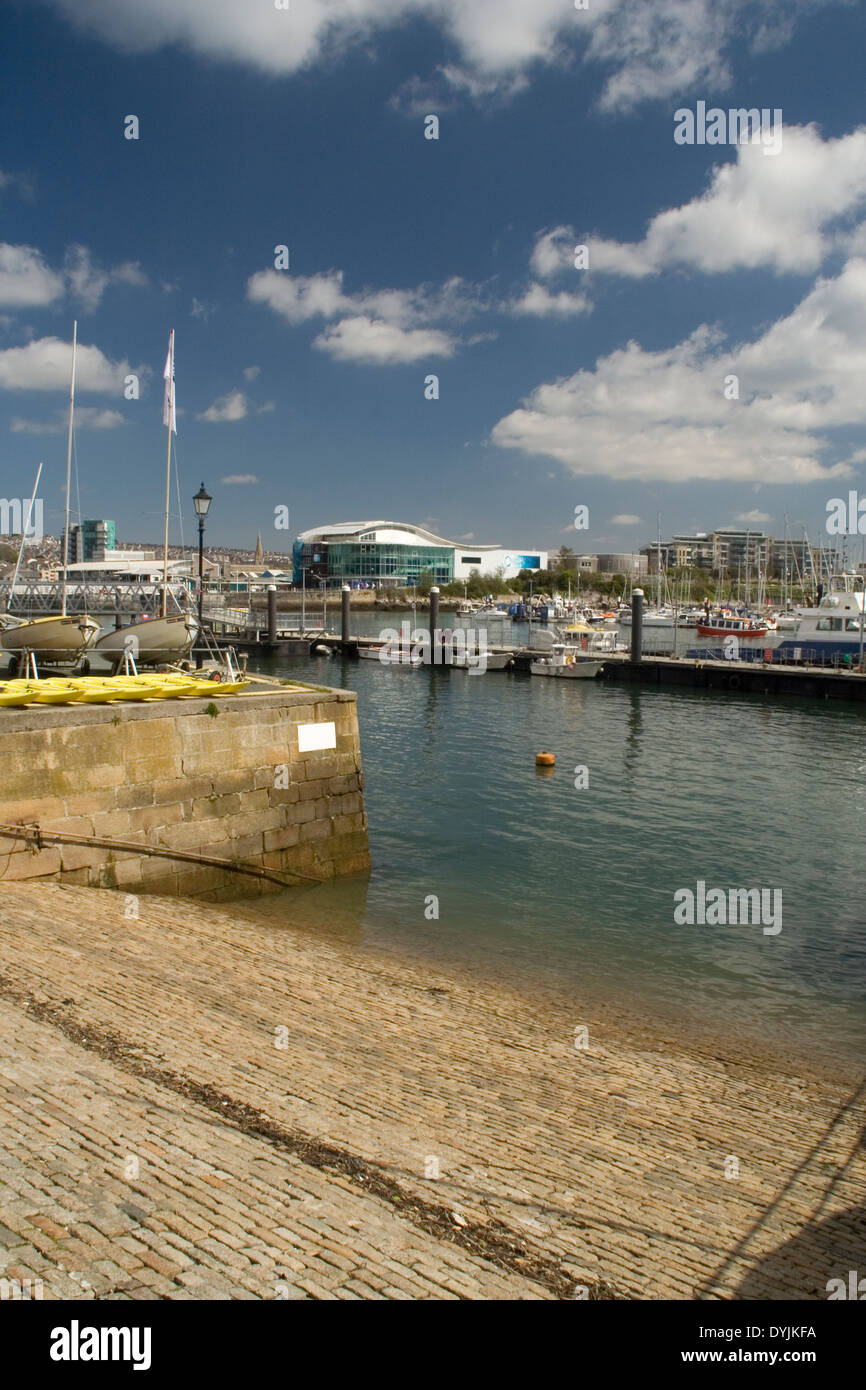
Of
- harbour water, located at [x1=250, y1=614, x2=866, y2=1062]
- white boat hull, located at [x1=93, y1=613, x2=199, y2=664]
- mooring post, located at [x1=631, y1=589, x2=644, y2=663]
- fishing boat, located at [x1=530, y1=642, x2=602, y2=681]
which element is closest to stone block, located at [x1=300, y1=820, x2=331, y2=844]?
harbour water, located at [x1=250, y1=614, x2=866, y2=1062]

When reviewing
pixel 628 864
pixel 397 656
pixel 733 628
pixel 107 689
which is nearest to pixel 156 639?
pixel 107 689

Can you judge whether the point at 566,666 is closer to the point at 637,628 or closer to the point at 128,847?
the point at 637,628

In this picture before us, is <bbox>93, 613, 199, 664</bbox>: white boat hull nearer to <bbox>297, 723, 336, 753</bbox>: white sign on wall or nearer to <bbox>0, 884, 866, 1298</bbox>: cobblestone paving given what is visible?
<bbox>297, 723, 336, 753</bbox>: white sign on wall

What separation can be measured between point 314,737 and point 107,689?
12.8 feet

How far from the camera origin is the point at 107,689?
16.1m

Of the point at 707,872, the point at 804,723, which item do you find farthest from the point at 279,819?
the point at 804,723

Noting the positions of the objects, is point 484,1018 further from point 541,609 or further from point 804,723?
point 541,609

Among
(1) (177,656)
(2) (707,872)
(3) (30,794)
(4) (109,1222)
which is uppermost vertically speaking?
(1) (177,656)

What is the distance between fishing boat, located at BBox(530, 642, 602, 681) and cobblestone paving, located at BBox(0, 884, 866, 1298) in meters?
55.3

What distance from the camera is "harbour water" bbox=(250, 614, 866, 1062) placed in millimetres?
14641

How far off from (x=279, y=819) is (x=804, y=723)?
37.2 metres

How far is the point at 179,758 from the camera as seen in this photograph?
1585 cm

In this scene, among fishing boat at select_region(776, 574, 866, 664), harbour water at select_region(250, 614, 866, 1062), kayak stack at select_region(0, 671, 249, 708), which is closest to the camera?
harbour water at select_region(250, 614, 866, 1062)
